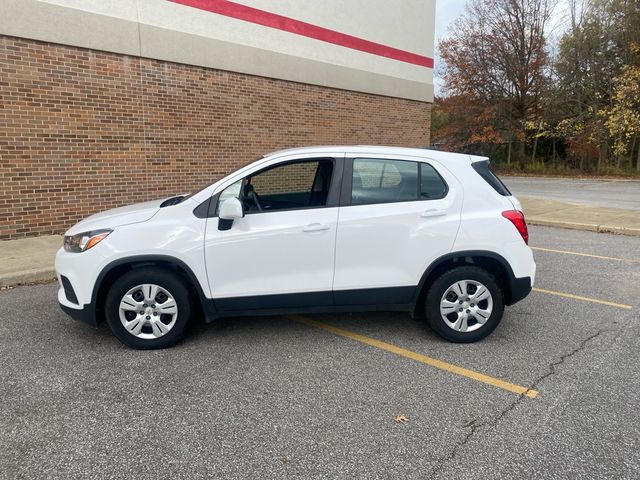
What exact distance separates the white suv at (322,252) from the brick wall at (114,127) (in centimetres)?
485

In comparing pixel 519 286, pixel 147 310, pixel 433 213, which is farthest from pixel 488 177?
pixel 147 310

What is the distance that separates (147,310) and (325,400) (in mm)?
1702

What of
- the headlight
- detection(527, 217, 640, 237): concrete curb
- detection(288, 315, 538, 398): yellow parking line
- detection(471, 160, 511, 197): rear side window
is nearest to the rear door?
detection(471, 160, 511, 197): rear side window

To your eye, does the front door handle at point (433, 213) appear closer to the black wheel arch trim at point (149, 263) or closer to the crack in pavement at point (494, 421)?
the crack in pavement at point (494, 421)

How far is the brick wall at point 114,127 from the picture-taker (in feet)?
A: 26.0

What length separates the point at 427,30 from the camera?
15.3 m

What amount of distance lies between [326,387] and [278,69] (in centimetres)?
938

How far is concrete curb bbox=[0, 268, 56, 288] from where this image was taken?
6020 mm

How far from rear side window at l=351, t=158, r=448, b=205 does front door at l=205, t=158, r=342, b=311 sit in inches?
8.8

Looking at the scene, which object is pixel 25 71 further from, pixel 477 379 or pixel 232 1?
pixel 477 379

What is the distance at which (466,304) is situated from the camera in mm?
4172

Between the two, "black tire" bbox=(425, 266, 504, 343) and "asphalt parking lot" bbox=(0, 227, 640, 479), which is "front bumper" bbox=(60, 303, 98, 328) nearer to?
"asphalt parking lot" bbox=(0, 227, 640, 479)

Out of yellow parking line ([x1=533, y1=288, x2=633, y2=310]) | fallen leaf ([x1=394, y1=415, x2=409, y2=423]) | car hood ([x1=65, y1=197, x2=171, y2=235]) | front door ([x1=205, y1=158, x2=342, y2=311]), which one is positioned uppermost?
car hood ([x1=65, y1=197, x2=171, y2=235])

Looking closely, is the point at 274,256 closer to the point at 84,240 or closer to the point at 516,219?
the point at 84,240
